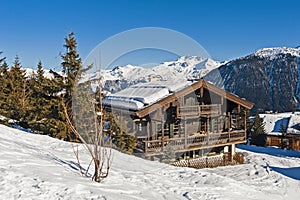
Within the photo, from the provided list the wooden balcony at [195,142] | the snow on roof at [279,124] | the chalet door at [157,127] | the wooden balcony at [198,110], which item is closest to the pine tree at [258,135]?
the snow on roof at [279,124]

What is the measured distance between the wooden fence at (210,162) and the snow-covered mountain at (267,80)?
96396 mm

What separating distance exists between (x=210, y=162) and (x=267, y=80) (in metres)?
127

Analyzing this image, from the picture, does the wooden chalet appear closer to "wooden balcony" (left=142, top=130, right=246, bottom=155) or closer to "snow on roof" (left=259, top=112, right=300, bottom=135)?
"wooden balcony" (left=142, top=130, right=246, bottom=155)

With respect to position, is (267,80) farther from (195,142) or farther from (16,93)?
(16,93)

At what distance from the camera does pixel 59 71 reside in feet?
42.5

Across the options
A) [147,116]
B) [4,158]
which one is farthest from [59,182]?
[147,116]

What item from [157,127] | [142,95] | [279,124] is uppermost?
[142,95]

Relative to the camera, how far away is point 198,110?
52.2 feet

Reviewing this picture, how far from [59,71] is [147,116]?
5.40m

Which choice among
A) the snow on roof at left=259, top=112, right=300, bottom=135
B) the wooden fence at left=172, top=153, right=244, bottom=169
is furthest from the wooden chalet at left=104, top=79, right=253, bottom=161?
the snow on roof at left=259, top=112, right=300, bottom=135

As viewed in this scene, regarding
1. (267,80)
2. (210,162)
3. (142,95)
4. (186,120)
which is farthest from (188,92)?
(267,80)

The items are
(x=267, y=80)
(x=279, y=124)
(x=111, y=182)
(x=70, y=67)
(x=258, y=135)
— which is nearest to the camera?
(x=111, y=182)

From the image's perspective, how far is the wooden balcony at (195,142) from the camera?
573 inches

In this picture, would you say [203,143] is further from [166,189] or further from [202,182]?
[166,189]
